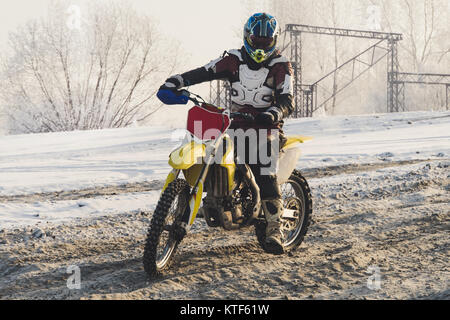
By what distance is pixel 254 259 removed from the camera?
460 cm

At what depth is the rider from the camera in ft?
15.0

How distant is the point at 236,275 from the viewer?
412 cm

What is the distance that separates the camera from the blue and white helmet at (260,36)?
15.1 feet

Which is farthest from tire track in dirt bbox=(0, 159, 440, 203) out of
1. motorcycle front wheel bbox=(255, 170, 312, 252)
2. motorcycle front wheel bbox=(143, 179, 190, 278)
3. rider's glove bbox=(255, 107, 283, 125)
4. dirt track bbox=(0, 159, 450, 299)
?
rider's glove bbox=(255, 107, 283, 125)

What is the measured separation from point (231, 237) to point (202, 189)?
1.53 metres

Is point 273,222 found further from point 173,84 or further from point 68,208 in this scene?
point 68,208

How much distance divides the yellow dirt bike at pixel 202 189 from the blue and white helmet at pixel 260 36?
28.3 inches

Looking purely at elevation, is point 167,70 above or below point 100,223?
above

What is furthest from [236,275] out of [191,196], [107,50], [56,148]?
[107,50]

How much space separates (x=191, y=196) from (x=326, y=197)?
3.69 m

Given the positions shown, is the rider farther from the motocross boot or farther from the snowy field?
the snowy field

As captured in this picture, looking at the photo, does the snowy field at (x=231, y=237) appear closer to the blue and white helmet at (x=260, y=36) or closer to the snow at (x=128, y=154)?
the snow at (x=128, y=154)

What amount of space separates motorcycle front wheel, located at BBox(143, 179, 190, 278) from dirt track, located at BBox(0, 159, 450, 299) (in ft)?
0.44
